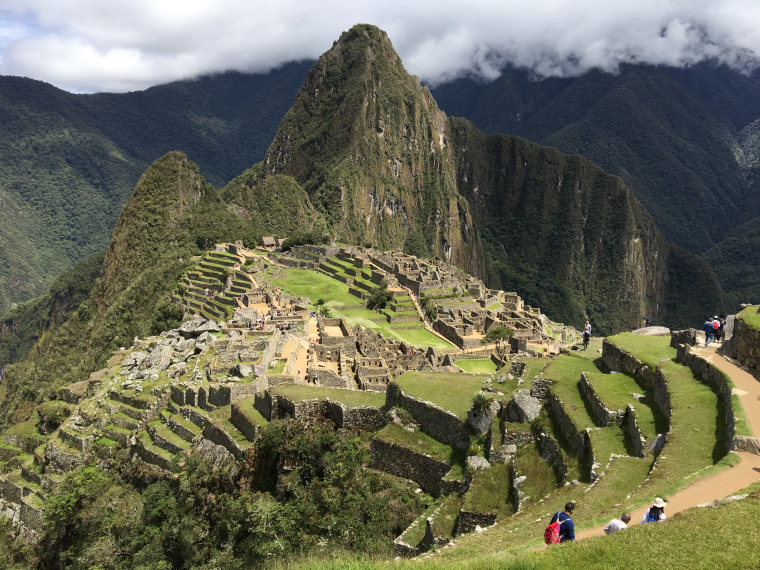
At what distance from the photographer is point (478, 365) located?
48.0m

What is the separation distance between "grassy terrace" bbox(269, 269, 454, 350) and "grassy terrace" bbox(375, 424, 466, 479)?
34.8 meters

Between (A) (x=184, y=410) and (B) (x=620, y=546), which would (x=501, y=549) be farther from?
(A) (x=184, y=410)

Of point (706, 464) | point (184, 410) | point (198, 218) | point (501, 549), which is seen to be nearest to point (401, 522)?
point (501, 549)

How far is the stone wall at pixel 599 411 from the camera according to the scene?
15680 mm

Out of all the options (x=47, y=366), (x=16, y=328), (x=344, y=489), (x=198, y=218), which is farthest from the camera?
(x=16, y=328)

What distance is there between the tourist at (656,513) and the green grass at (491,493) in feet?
15.1

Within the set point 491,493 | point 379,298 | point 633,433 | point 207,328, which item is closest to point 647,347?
point 633,433

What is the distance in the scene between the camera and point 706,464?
39.8 ft

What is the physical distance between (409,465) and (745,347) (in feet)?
33.7

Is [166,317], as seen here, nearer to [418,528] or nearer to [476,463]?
[476,463]

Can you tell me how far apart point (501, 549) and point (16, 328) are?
506 ft

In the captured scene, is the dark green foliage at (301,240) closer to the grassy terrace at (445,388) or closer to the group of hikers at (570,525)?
the grassy terrace at (445,388)

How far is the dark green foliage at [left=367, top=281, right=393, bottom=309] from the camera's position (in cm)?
6450

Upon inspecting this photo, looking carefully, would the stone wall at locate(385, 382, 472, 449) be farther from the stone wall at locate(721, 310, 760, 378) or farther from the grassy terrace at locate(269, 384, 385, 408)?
the stone wall at locate(721, 310, 760, 378)
